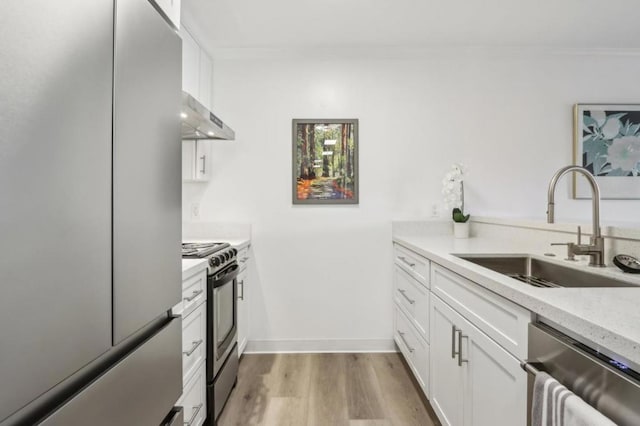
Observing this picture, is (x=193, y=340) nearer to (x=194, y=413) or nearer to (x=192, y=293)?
(x=192, y=293)

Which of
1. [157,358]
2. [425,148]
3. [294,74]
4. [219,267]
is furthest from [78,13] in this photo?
[425,148]

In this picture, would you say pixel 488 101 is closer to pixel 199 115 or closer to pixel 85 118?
pixel 199 115

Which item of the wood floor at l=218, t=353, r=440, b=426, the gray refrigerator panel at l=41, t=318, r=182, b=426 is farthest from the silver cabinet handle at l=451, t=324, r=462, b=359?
the gray refrigerator panel at l=41, t=318, r=182, b=426

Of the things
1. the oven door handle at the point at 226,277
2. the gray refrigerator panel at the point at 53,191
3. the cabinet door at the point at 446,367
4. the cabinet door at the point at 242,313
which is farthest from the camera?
the cabinet door at the point at 242,313

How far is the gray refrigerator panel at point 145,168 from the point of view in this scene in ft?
2.30

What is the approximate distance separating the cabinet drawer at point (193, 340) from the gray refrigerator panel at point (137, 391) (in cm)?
37

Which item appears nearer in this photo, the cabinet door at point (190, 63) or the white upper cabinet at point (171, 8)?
the white upper cabinet at point (171, 8)

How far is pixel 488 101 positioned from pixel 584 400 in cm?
263

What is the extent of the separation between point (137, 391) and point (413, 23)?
8.73 feet

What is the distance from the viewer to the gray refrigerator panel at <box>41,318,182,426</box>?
0.59 metres

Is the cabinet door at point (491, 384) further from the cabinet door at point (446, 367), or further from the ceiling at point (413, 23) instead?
the ceiling at point (413, 23)

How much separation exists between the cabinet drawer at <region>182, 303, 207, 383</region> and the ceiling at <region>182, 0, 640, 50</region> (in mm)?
1975

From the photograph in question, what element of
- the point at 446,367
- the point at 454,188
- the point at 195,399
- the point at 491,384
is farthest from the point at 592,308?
the point at 454,188

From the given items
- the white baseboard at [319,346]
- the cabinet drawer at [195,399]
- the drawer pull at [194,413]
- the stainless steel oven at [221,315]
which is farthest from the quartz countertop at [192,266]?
the white baseboard at [319,346]
